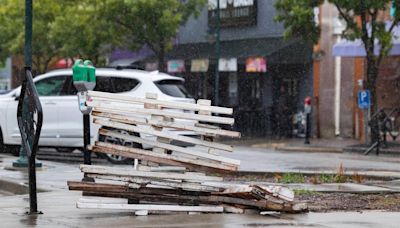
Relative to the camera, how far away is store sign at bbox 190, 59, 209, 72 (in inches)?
1265

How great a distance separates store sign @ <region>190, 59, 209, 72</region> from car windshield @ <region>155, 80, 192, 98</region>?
14.9 metres

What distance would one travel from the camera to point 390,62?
28.4m

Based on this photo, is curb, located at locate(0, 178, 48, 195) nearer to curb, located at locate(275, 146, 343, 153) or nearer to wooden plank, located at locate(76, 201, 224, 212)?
wooden plank, located at locate(76, 201, 224, 212)

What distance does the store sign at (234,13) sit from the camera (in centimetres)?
3272

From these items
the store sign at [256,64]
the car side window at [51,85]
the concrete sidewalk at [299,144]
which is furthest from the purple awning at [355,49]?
the car side window at [51,85]

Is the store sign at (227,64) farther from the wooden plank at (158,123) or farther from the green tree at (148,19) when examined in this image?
the wooden plank at (158,123)

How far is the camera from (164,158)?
26.8 ft

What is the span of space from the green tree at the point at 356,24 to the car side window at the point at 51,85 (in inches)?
355

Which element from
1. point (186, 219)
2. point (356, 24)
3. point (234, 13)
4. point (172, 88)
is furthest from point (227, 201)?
point (234, 13)

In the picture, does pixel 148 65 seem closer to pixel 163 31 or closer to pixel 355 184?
pixel 163 31

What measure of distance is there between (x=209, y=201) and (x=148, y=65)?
87.6 feet

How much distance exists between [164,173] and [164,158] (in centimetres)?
19

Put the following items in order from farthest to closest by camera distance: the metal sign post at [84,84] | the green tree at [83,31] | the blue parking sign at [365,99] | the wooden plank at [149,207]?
the green tree at [83,31], the blue parking sign at [365,99], the metal sign post at [84,84], the wooden plank at [149,207]

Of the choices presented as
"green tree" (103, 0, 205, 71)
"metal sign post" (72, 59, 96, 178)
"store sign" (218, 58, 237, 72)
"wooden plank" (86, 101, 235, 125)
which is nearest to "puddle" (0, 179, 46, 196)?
"metal sign post" (72, 59, 96, 178)
